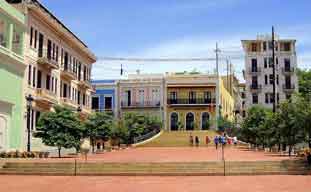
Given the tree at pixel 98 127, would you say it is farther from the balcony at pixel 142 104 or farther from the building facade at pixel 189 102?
the building facade at pixel 189 102

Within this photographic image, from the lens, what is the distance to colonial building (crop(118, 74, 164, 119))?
235 feet

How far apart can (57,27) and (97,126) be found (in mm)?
9179

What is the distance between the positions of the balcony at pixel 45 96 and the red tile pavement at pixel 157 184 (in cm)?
1898

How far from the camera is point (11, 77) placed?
31.1 meters

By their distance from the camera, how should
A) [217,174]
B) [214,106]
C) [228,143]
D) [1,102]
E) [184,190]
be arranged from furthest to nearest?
[214,106], [228,143], [1,102], [217,174], [184,190]

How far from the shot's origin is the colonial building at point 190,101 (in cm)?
7138

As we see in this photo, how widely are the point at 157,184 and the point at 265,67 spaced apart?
6203cm

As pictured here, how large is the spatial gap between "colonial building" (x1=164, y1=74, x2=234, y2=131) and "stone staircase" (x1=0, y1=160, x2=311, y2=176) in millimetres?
50814

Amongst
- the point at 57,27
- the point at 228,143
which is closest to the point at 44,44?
the point at 57,27

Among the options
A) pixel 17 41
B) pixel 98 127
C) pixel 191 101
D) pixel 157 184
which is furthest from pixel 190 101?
pixel 157 184

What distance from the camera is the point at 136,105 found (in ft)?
237

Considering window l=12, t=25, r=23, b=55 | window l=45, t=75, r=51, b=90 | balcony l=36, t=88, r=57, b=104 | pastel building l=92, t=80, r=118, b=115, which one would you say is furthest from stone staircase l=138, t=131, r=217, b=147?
window l=12, t=25, r=23, b=55

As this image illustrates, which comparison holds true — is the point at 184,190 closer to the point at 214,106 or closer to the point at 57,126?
the point at 57,126

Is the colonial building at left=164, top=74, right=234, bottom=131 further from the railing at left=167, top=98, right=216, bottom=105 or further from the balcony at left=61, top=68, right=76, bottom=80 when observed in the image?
the balcony at left=61, top=68, right=76, bottom=80
